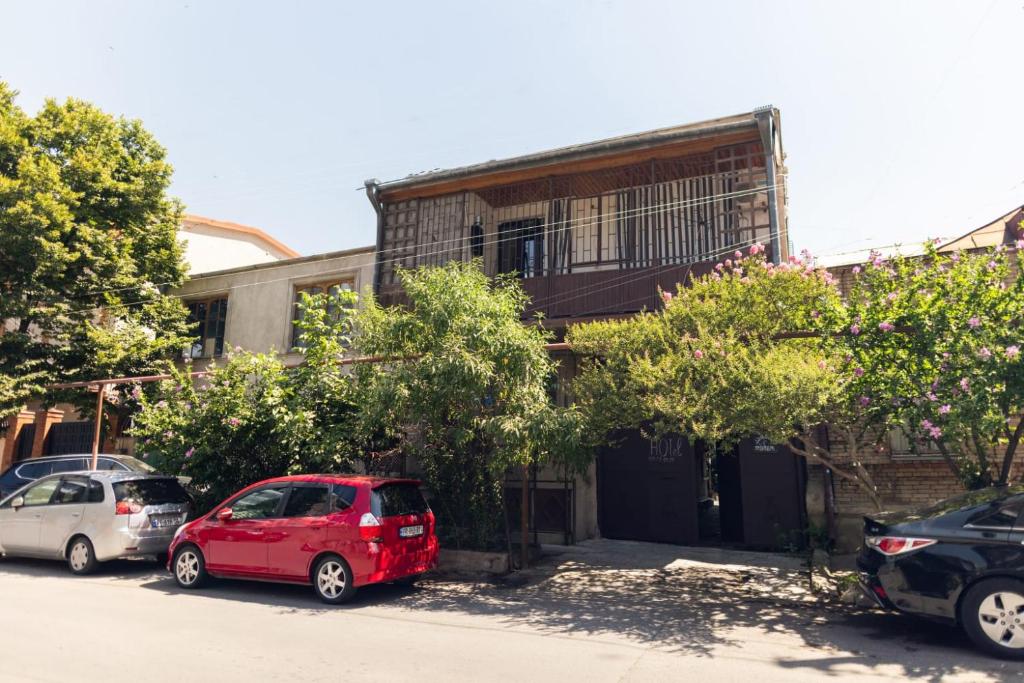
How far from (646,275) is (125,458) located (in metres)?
12.7

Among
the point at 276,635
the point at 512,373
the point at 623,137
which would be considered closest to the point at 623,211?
the point at 623,137

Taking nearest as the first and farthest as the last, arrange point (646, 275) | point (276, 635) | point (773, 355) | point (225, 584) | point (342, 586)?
point (276, 635)
point (773, 355)
point (342, 586)
point (225, 584)
point (646, 275)

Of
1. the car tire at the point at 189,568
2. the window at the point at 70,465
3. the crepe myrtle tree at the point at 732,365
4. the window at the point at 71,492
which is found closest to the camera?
the crepe myrtle tree at the point at 732,365

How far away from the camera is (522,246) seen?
14711 millimetres

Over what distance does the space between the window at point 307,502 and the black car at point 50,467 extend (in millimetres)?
7720

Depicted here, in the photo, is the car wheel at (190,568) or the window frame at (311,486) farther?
the car wheel at (190,568)

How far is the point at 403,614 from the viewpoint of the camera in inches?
287

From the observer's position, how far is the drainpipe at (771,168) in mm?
11320

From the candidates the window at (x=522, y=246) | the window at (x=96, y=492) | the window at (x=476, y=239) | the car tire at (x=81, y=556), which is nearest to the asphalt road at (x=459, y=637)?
the car tire at (x=81, y=556)

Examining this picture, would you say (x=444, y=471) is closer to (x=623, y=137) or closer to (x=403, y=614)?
(x=403, y=614)

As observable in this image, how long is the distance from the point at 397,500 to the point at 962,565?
6.19m

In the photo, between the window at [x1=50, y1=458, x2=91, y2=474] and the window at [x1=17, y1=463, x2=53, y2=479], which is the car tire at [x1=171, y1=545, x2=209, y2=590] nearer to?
the window at [x1=50, y1=458, x2=91, y2=474]

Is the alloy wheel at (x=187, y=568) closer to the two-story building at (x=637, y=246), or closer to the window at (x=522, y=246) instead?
the two-story building at (x=637, y=246)

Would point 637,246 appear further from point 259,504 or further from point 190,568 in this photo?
point 190,568
